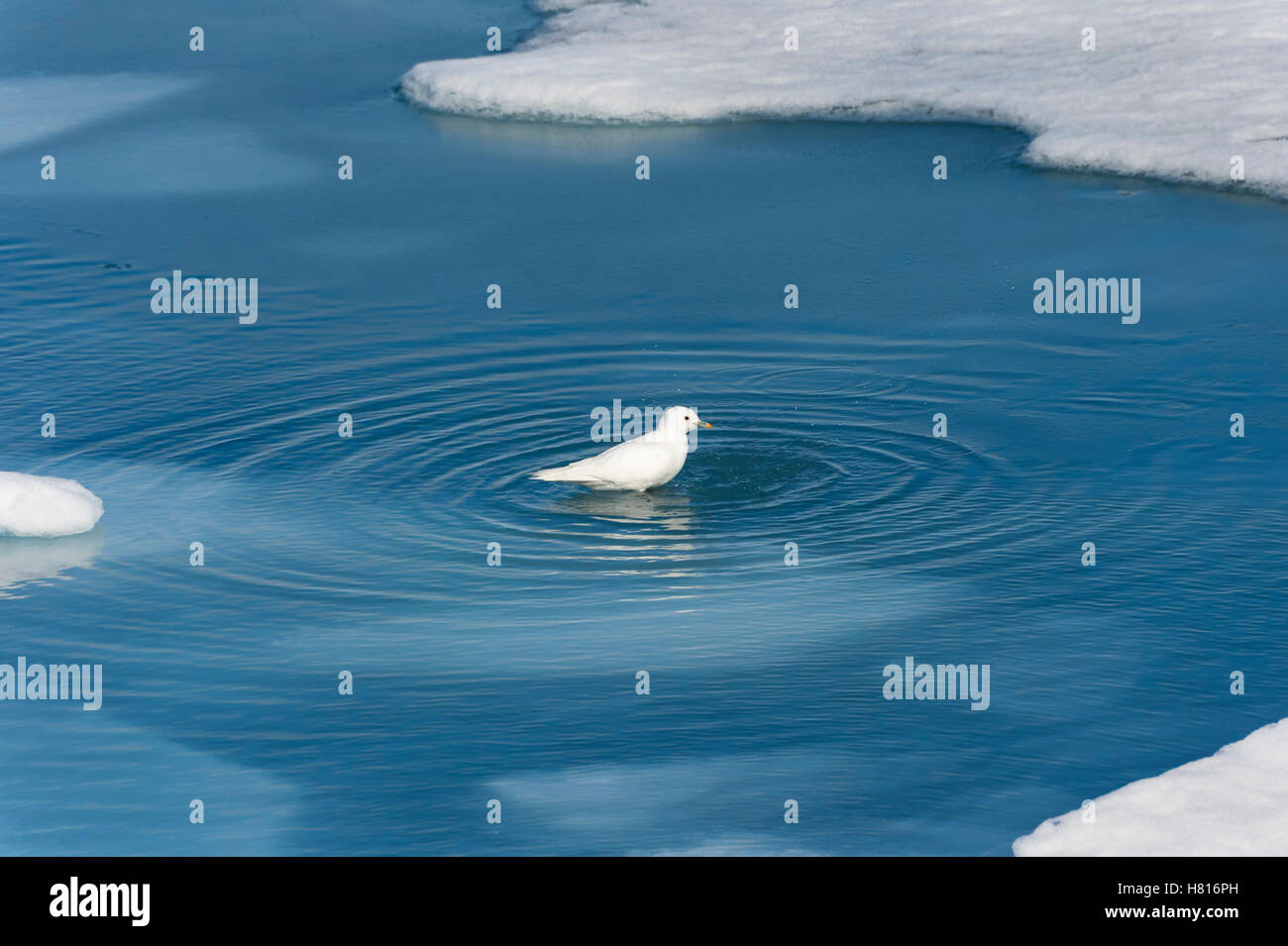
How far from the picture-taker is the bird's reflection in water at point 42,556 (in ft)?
26.2

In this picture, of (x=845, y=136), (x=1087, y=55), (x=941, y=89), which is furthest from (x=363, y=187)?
(x=1087, y=55)

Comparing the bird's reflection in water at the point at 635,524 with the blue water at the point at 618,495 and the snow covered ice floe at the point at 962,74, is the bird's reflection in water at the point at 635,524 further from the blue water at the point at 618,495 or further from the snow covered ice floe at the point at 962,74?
the snow covered ice floe at the point at 962,74

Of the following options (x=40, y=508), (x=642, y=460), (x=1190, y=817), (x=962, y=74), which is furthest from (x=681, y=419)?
(x=962, y=74)

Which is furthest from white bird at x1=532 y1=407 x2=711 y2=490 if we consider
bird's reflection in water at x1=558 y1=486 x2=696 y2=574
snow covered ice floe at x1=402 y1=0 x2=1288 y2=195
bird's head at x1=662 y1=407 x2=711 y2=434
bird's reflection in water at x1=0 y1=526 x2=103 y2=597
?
snow covered ice floe at x1=402 y1=0 x2=1288 y2=195

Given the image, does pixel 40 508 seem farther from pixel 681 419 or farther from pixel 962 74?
pixel 962 74

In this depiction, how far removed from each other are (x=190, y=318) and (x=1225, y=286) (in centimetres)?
709

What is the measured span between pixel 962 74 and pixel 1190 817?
37.6ft

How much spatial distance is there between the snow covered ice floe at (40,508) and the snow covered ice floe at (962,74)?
335 inches

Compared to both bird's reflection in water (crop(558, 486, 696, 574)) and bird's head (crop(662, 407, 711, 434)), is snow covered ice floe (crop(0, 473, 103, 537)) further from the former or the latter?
bird's head (crop(662, 407, 711, 434))

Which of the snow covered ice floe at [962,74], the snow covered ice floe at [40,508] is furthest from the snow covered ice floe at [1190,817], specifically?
the snow covered ice floe at [962,74]

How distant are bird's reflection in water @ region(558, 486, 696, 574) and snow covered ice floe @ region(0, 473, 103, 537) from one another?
2.37 m

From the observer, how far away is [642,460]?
8.63 metres

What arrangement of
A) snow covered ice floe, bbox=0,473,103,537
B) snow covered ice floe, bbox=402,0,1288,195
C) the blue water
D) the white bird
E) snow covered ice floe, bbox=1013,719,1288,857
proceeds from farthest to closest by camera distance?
1. snow covered ice floe, bbox=402,0,1288,195
2. the white bird
3. snow covered ice floe, bbox=0,473,103,537
4. the blue water
5. snow covered ice floe, bbox=1013,719,1288,857

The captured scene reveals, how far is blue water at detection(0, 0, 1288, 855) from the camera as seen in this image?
20.3 ft
